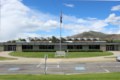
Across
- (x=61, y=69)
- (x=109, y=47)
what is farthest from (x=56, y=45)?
(x=61, y=69)

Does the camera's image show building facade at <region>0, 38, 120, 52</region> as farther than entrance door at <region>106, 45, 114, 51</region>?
No

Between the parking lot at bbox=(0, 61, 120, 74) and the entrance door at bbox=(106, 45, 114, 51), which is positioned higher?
the entrance door at bbox=(106, 45, 114, 51)

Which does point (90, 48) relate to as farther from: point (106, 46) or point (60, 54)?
point (60, 54)

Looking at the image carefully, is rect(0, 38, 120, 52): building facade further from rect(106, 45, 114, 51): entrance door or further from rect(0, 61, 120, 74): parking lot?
rect(0, 61, 120, 74): parking lot

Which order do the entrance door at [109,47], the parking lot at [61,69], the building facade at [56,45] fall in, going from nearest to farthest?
the parking lot at [61,69]
the building facade at [56,45]
the entrance door at [109,47]

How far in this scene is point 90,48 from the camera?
44188mm

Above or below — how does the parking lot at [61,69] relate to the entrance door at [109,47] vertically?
below

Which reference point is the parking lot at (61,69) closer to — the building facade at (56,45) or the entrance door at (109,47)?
the building facade at (56,45)

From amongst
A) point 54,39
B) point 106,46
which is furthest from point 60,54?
point 54,39

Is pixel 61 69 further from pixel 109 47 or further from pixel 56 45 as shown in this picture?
pixel 109 47

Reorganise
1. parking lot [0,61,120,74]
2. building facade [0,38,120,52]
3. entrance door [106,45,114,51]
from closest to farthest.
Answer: parking lot [0,61,120,74] < building facade [0,38,120,52] < entrance door [106,45,114,51]

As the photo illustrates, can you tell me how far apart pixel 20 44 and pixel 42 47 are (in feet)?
27.1

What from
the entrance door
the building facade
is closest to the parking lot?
the building facade

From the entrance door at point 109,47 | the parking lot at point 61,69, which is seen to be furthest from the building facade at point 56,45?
the parking lot at point 61,69
